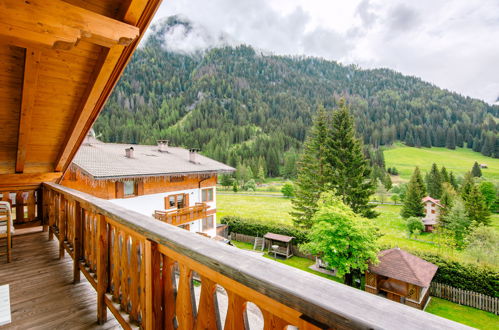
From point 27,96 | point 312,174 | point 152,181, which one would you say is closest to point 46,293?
point 27,96

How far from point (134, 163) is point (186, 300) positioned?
44.1 ft

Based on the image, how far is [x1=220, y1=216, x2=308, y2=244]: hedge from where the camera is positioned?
1702cm

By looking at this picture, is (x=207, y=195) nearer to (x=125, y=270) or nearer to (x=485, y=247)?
(x=125, y=270)

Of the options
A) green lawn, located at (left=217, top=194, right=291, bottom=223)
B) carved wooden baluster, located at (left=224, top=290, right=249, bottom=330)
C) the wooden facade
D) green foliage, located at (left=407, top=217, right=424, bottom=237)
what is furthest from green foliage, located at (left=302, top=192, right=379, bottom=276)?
green foliage, located at (left=407, top=217, right=424, bottom=237)

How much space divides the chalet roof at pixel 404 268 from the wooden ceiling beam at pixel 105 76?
12.8 meters

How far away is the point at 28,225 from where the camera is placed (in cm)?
521

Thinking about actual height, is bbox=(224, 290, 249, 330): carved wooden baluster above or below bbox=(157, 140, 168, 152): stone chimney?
below

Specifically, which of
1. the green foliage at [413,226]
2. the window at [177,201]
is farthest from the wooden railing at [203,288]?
the green foliage at [413,226]

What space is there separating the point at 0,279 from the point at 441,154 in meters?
102

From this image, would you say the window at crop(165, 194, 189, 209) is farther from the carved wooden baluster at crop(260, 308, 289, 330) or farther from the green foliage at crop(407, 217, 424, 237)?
the green foliage at crop(407, 217, 424, 237)

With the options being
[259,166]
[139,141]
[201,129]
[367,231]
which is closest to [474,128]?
[259,166]

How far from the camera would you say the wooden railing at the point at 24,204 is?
5055mm

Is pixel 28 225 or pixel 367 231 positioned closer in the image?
pixel 28 225

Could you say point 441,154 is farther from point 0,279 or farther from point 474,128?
point 0,279
